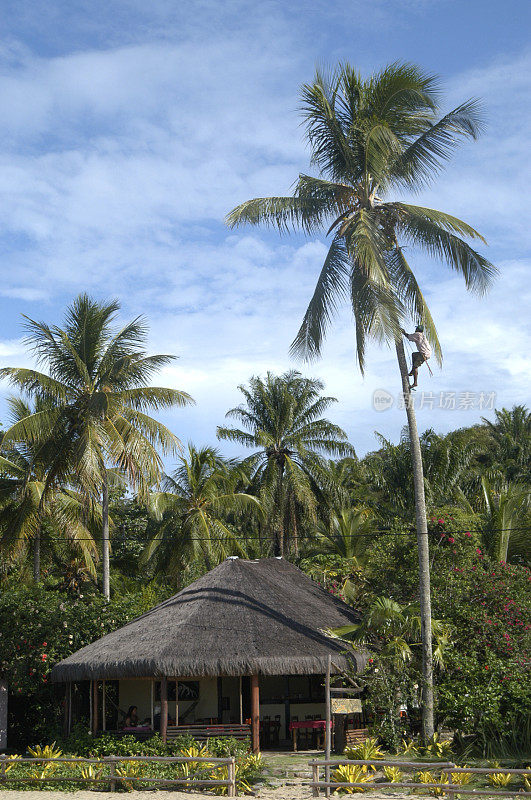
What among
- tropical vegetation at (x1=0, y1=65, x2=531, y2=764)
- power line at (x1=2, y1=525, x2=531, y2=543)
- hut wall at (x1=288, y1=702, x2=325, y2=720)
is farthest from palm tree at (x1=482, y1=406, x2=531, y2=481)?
hut wall at (x1=288, y1=702, x2=325, y2=720)

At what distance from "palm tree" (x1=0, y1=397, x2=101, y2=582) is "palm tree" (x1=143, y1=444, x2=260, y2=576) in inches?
124

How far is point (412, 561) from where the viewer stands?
19250mm

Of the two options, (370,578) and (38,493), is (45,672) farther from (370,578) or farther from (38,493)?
(370,578)

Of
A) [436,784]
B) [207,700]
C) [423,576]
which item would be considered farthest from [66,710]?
[436,784]

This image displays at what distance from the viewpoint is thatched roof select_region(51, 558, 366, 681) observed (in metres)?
16.8

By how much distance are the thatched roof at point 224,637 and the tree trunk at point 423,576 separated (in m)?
2.02

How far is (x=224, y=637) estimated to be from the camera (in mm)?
17734

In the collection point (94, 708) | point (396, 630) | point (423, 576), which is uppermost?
point (423, 576)

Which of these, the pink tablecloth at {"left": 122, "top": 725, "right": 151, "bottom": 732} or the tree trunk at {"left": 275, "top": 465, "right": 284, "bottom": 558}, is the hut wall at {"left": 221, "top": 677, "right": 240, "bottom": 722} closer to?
the pink tablecloth at {"left": 122, "top": 725, "right": 151, "bottom": 732}

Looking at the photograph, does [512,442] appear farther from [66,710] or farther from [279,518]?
[66,710]

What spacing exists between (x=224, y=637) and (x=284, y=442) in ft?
54.4

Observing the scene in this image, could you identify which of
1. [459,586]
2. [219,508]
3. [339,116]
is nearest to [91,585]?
[219,508]

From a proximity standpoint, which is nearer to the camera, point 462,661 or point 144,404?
point 462,661

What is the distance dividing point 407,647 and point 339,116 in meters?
11.4
